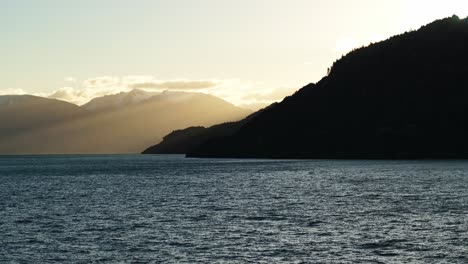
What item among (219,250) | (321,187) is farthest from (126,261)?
(321,187)

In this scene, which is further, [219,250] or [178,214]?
[178,214]

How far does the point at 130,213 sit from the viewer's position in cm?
9444

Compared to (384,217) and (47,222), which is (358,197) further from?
(47,222)

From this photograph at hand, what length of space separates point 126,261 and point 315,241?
2027 centimetres

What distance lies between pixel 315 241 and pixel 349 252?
6714 millimetres

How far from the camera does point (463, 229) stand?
7069 centimetres

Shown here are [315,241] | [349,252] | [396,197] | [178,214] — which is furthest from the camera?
[396,197]

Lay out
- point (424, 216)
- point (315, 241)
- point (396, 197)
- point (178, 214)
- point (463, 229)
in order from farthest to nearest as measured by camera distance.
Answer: point (396, 197) < point (178, 214) < point (424, 216) < point (463, 229) < point (315, 241)

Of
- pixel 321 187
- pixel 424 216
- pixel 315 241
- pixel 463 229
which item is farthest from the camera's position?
pixel 321 187

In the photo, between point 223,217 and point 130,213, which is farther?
point 130,213

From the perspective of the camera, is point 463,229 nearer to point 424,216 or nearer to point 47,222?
point 424,216

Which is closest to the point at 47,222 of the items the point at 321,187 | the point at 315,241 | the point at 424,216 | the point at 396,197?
the point at 315,241

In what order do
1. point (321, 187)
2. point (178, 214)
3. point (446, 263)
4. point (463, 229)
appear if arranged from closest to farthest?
point (446, 263), point (463, 229), point (178, 214), point (321, 187)

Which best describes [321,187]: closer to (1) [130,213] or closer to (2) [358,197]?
(2) [358,197]
